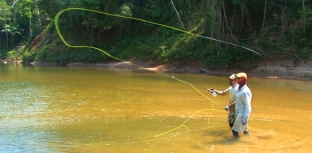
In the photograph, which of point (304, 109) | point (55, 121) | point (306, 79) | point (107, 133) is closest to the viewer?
point (107, 133)

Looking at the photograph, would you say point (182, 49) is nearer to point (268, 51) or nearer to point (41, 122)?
point (268, 51)

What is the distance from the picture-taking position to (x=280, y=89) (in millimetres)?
17188

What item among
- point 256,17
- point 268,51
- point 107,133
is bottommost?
point 107,133

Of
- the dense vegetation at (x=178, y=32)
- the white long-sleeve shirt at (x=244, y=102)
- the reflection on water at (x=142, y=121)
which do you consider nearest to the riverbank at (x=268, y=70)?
the dense vegetation at (x=178, y=32)

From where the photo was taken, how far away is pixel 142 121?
1020cm

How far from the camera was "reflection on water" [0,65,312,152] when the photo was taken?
790 centimetres

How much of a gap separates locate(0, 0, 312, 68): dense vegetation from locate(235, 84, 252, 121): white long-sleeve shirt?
16.6m

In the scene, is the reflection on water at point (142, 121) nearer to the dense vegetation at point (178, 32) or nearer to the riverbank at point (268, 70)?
the riverbank at point (268, 70)

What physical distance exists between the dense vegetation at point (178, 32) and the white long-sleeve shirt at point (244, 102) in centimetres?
1662

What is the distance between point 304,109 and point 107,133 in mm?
6649

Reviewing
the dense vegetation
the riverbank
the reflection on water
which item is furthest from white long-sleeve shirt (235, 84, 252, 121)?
the dense vegetation

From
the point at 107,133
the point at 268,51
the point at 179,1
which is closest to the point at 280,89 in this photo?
the point at 268,51

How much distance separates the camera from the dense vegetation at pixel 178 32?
2439 centimetres

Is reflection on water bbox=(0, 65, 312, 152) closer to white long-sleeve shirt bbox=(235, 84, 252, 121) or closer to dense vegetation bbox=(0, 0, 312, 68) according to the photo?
white long-sleeve shirt bbox=(235, 84, 252, 121)
